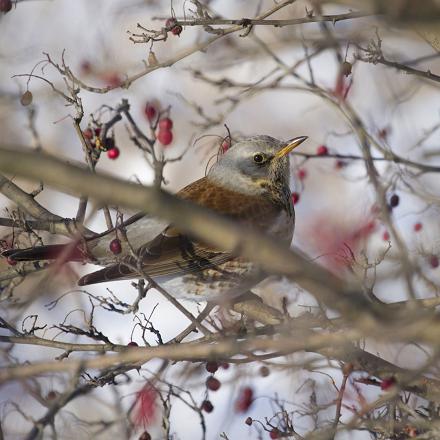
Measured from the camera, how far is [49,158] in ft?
5.43

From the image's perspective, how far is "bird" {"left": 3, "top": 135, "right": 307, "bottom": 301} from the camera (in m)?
3.58

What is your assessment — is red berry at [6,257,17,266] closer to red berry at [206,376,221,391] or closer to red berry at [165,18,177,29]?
red berry at [206,376,221,391]

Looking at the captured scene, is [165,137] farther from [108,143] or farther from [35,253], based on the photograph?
[35,253]

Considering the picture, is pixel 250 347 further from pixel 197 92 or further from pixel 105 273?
pixel 197 92

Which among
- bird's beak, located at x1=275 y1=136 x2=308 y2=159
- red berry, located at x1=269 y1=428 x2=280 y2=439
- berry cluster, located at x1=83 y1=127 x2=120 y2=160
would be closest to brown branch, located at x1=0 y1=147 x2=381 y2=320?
red berry, located at x1=269 y1=428 x2=280 y2=439

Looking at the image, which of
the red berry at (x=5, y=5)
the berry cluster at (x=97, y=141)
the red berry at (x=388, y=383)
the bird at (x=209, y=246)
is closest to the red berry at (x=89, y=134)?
the berry cluster at (x=97, y=141)

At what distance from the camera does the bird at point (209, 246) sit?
11.8ft

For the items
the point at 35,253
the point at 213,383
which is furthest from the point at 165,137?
the point at 213,383

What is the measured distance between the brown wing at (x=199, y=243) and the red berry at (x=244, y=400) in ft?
2.36

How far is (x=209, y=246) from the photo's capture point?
390 cm

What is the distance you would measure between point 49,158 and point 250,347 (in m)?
0.61

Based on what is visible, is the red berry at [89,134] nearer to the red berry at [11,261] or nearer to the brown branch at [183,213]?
the red berry at [11,261]

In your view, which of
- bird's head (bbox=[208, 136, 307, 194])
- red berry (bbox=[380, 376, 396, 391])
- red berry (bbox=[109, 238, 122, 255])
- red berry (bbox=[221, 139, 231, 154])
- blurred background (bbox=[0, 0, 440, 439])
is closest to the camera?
red berry (bbox=[380, 376, 396, 391])

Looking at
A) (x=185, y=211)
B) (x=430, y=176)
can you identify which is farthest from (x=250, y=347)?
(x=430, y=176)
